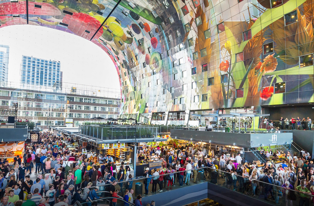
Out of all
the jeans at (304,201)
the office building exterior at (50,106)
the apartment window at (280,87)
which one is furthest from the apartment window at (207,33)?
the office building exterior at (50,106)

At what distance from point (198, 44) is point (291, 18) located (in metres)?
12.0

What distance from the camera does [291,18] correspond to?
60.2 feet

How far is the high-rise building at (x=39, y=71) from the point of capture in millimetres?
100750

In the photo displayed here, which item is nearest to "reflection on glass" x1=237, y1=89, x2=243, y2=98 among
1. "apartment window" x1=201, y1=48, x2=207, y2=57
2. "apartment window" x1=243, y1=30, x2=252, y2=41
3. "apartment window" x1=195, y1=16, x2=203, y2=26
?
"apartment window" x1=243, y1=30, x2=252, y2=41

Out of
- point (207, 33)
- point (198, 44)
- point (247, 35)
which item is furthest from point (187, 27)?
point (247, 35)

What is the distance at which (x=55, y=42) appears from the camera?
2121 inches

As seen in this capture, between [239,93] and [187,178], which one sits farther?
[239,93]

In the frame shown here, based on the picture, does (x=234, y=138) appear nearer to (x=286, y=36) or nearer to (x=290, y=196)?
(x=290, y=196)

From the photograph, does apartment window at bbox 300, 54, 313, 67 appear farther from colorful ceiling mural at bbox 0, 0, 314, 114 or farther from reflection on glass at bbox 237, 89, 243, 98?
reflection on glass at bbox 237, 89, 243, 98

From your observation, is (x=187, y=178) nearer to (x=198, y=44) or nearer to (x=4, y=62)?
(x=198, y=44)

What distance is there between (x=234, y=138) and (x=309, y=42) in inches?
427

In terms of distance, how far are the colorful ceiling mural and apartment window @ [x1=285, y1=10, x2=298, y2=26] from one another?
3.3 inches

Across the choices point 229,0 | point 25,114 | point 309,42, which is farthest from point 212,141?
point 25,114

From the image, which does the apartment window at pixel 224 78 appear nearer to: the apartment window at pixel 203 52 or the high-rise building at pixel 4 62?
the apartment window at pixel 203 52
